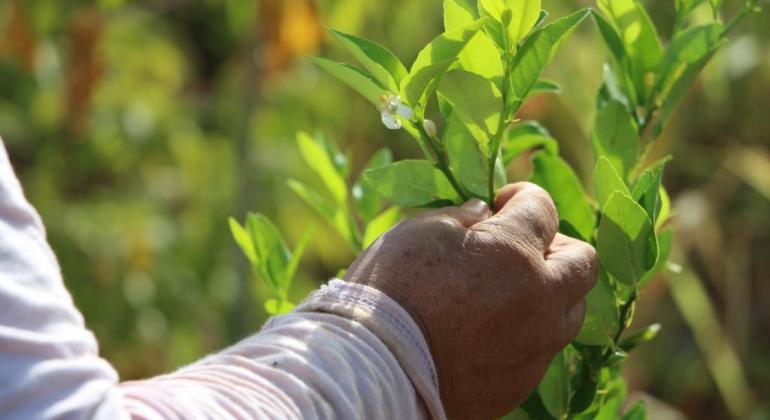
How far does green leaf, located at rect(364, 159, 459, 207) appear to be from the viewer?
89cm

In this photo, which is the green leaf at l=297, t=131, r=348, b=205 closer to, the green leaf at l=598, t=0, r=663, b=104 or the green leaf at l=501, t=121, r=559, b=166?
the green leaf at l=501, t=121, r=559, b=166

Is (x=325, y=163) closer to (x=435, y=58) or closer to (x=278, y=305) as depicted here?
(x=278, y=305)

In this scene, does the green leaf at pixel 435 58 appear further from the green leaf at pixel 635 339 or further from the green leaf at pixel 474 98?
the green leaf at pixel 635 339

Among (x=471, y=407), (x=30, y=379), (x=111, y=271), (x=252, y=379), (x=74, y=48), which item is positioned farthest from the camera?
(x=111, y=271)

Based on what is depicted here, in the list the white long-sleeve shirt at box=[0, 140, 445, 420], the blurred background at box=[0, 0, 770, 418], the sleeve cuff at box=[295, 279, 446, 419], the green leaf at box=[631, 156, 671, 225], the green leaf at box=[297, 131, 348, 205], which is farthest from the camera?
the blurred background at box=[0, 0, 770, 418]

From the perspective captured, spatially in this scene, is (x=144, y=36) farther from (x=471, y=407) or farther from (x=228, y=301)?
(x=471, y=407)

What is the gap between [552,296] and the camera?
825 mm

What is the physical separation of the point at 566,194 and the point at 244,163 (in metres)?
1.66

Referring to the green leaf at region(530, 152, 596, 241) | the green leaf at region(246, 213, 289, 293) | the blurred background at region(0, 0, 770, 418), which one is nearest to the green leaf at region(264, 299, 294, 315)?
the green leaf at region(246, 213, 289, 293)

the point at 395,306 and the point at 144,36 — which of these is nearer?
the point at 395,306

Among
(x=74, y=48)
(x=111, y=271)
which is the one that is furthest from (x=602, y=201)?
(x=111, y=271)

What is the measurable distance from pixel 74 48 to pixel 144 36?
2.12 feet

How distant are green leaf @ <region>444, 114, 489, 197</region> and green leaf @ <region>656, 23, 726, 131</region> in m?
0.19

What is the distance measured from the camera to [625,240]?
86 cm
